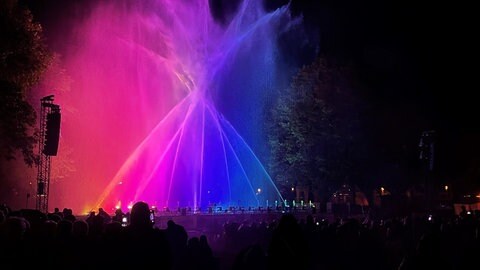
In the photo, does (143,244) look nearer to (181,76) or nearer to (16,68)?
(16,68)

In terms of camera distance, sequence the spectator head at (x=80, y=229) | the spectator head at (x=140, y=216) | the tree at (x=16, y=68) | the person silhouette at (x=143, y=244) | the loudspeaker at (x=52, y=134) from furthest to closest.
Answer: the tree at (x=16, y=68)
the loudspeaker at (x=52, y=134)
the spectator head at (x=80, y=229)
the spectator head at (x=140, y=216)
the person silhouette at (x=143, y=244)

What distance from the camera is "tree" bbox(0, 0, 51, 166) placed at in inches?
928

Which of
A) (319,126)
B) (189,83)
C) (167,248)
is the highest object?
(189,83)

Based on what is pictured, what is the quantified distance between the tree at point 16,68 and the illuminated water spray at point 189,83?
15126 millimetres

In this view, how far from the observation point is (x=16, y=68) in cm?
2462

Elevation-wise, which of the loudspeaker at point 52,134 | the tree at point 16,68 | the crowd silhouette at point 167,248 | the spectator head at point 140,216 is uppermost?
the tree at point 16,68

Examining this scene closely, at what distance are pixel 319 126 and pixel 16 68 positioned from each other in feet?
88.6

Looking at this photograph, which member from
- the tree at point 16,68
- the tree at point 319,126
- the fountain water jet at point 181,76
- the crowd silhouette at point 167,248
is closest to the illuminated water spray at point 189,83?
the fountain water jet at point 181,76

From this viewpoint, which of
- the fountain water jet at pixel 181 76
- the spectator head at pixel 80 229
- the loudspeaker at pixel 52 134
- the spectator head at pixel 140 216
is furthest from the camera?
the fountain water jet at pixel 181 76

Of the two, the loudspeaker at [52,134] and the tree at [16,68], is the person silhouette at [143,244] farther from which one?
the tree at [16,68]

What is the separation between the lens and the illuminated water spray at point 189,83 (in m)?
40.7

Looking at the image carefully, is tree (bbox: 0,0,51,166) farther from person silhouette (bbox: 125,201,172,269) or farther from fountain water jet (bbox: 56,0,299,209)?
person silhouette (bbox: 125,201,172,269)

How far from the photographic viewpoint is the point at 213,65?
140 ft

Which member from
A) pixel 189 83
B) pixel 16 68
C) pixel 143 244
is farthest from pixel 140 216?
pixel 189 83
